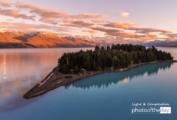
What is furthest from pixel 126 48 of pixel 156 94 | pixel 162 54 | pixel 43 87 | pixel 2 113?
pixel 2 113

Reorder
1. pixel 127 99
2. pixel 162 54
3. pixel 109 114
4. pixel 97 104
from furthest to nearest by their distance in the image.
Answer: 1. pixel 162 54
2. pixel 127 99
3. pixel 97 104
4. pixel 109 114

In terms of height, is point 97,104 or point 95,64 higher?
point 95,64

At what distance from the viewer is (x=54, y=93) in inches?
1918

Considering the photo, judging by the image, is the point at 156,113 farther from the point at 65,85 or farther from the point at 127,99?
the point at 65,85

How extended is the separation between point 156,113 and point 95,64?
182 ft

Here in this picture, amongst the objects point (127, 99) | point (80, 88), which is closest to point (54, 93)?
point (80, 88)

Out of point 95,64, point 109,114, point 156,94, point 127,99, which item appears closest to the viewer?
point 109,114

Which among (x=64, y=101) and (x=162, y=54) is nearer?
(x=64, y=101)

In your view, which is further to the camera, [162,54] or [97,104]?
[162,54]

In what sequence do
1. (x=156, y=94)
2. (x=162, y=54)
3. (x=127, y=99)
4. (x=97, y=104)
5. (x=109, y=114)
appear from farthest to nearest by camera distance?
(x=162, y=54) < (x=156, y=94) < (x=127, y=99) < (x=97, y=104) < (x=109, y=114)

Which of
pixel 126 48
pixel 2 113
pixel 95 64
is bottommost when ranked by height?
pixel 2 113

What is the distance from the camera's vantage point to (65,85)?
58688mm

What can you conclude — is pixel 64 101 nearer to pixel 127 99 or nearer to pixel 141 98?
pixel 127 99

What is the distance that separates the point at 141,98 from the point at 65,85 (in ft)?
116
